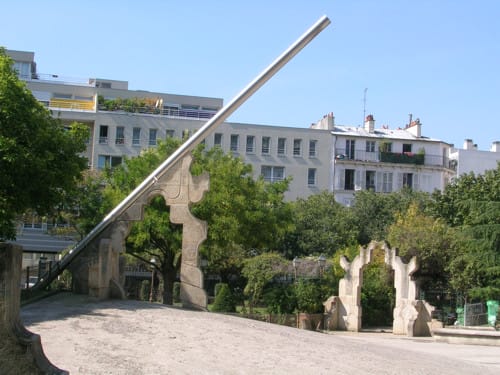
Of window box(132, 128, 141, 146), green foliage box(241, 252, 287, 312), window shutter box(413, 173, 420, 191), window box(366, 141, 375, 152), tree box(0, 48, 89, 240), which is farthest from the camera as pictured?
window shutter box(413, 173, 420, 191)

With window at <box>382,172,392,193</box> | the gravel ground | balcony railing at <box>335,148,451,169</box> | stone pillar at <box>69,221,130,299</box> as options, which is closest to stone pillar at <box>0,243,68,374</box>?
the gravel ground

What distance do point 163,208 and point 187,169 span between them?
34.5ft

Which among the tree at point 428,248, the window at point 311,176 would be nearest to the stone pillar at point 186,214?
the tree at point 428,248

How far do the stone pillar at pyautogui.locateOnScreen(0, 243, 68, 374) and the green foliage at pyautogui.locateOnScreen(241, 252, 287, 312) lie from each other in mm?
28263

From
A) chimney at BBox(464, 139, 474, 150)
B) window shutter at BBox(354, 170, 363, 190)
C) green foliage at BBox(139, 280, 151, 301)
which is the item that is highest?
chimney at BBox(464, 139, 474, 150)

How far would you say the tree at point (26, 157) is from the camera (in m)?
21.7

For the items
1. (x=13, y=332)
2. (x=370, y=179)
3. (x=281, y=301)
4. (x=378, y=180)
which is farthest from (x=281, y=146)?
(x=13, y=332)

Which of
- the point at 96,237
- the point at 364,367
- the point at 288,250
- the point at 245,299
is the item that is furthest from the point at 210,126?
the point at 288,250

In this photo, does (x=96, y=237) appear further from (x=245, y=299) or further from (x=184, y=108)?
(x=184, y=108)

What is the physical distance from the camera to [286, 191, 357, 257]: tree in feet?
188

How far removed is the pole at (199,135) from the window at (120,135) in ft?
137

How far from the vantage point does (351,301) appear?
34.3 metres

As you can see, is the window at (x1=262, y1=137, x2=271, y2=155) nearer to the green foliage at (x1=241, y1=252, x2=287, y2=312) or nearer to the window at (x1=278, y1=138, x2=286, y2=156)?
the window at (x1=278, y1=138, x2=286, y2=156)

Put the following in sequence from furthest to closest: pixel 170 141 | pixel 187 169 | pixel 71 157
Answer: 1. pixel 170 141
2. pixel 71 157
3. pixel 187 169
